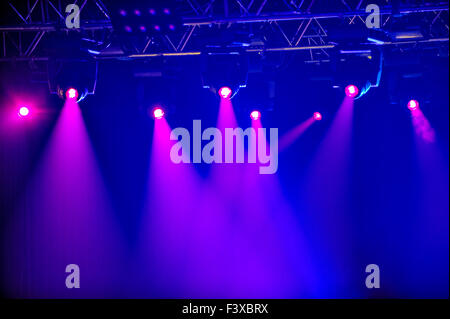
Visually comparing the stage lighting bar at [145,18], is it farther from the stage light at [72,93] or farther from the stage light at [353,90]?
the stage light at [353,90]

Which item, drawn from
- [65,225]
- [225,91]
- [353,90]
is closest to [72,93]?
[225,91]

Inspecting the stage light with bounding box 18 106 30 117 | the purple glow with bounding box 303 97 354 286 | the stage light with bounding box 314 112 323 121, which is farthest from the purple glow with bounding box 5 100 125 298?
the stage light with bounding box 314 112 323 121

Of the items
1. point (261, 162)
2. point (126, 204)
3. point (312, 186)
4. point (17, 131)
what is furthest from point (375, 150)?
point (17, 131)

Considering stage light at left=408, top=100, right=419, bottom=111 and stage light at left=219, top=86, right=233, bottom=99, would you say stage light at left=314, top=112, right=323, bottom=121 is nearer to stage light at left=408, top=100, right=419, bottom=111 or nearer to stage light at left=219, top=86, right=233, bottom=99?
stage light at left=408, top=100, right=419, bottom=111

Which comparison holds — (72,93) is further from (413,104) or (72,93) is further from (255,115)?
(413,104)

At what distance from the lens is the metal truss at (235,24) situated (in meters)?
6.26

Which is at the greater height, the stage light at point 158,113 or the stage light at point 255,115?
the stage light at point 255,115

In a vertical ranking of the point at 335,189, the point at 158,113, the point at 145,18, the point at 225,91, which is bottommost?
the point at 335,189

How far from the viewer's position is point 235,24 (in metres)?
6.85

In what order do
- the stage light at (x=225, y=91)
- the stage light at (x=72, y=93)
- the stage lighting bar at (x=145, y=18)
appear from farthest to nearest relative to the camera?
1. the stage light at (x=72, y=93)
2. the stage light at (x=225, y=91)
3. the stage lighting bar at (x=145, y=18)

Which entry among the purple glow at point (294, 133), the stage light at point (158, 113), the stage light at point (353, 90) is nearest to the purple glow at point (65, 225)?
the stage light at point (158, 113)

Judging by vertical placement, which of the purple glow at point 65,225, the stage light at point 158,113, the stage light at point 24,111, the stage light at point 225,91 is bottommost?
the purple glow at point 65,225

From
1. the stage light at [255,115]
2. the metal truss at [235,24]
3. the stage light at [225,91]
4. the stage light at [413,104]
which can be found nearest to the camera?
the metal truss at [235,24]
